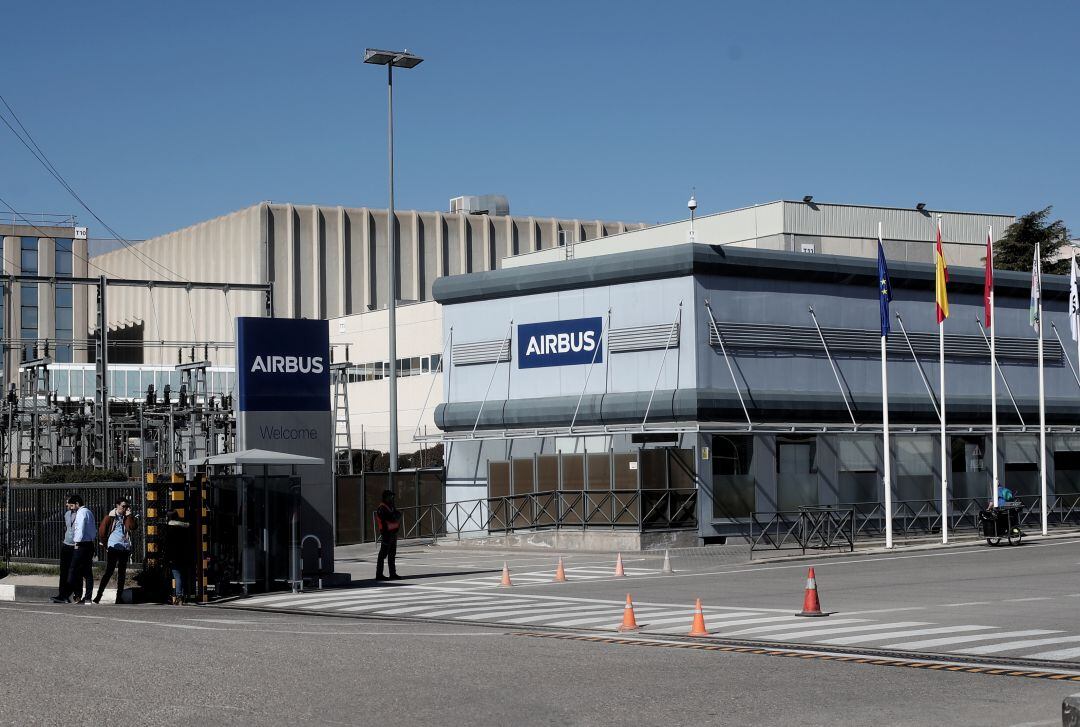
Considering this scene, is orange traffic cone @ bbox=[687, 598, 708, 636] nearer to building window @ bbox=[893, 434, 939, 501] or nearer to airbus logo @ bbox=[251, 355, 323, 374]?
airbus logo @ bbox=[251, 355, 323, 374]

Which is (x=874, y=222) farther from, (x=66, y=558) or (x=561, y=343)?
(x=66, y=558)

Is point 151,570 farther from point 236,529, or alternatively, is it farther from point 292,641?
point 292,641

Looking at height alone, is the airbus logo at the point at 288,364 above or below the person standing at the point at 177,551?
above

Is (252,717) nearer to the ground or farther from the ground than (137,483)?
nearer to the ground

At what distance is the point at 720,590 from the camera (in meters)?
24.0

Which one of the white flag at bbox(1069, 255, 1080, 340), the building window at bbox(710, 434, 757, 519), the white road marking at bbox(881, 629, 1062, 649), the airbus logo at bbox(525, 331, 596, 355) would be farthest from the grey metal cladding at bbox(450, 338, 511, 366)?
the white road marking at bbox(881, 629, 1062, 649)

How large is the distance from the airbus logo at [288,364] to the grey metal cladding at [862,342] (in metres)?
13.2

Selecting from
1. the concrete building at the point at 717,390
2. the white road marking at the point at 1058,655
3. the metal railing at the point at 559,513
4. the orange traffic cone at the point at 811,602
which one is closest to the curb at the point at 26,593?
the orange traffic cone at the point at 811,602

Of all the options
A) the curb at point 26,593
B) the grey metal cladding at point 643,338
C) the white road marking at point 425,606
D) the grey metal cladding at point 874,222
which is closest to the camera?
the white road marking at point 425,606

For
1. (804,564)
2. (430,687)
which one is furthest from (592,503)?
(430,687)

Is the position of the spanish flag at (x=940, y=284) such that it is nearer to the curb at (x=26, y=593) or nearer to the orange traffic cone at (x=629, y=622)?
the orange traffic cone at (x=629, y=622)

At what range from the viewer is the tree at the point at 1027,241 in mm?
68812

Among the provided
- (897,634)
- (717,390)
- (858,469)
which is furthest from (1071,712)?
(858,469)

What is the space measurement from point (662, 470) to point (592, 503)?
7.85 feet
